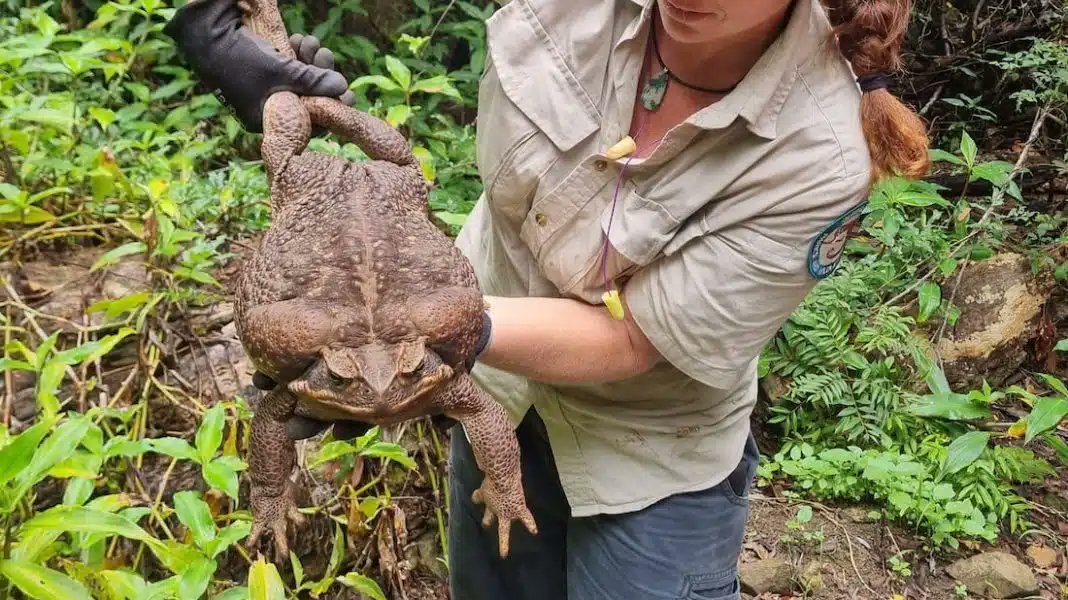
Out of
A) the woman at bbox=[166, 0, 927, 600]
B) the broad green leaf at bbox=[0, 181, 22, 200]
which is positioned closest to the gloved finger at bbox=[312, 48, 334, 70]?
the woman at bbox=[166, 0, 927, 600]

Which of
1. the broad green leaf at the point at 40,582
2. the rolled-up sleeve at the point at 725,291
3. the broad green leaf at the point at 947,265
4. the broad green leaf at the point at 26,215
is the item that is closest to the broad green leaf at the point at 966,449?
the broad green leaf at the point at 947,265

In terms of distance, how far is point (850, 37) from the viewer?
1.80 metres

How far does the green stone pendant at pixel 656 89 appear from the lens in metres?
1.92

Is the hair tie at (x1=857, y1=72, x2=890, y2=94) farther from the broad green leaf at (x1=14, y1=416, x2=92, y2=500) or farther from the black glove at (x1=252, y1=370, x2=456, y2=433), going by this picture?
the broad green leaf at (x1=14, y1=416, x2=92, y2=500)

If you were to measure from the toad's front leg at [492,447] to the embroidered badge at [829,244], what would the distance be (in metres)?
0.78

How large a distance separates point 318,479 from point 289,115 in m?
1.69

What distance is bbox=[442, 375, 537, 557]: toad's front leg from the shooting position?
183 centimetres

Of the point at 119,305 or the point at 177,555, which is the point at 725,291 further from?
the point at 119,305

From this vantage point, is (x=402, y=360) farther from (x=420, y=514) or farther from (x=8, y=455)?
(x=420, y=514)

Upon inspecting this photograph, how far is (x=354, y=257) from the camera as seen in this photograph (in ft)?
5.16

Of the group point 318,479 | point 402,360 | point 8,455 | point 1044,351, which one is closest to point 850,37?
point 402,360

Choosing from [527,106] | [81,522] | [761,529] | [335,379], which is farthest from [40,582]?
[761,529]

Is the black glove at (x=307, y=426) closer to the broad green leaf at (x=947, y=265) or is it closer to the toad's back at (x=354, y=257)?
the toad's back at (x=354, y=257)

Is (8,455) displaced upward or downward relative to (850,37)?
downward
